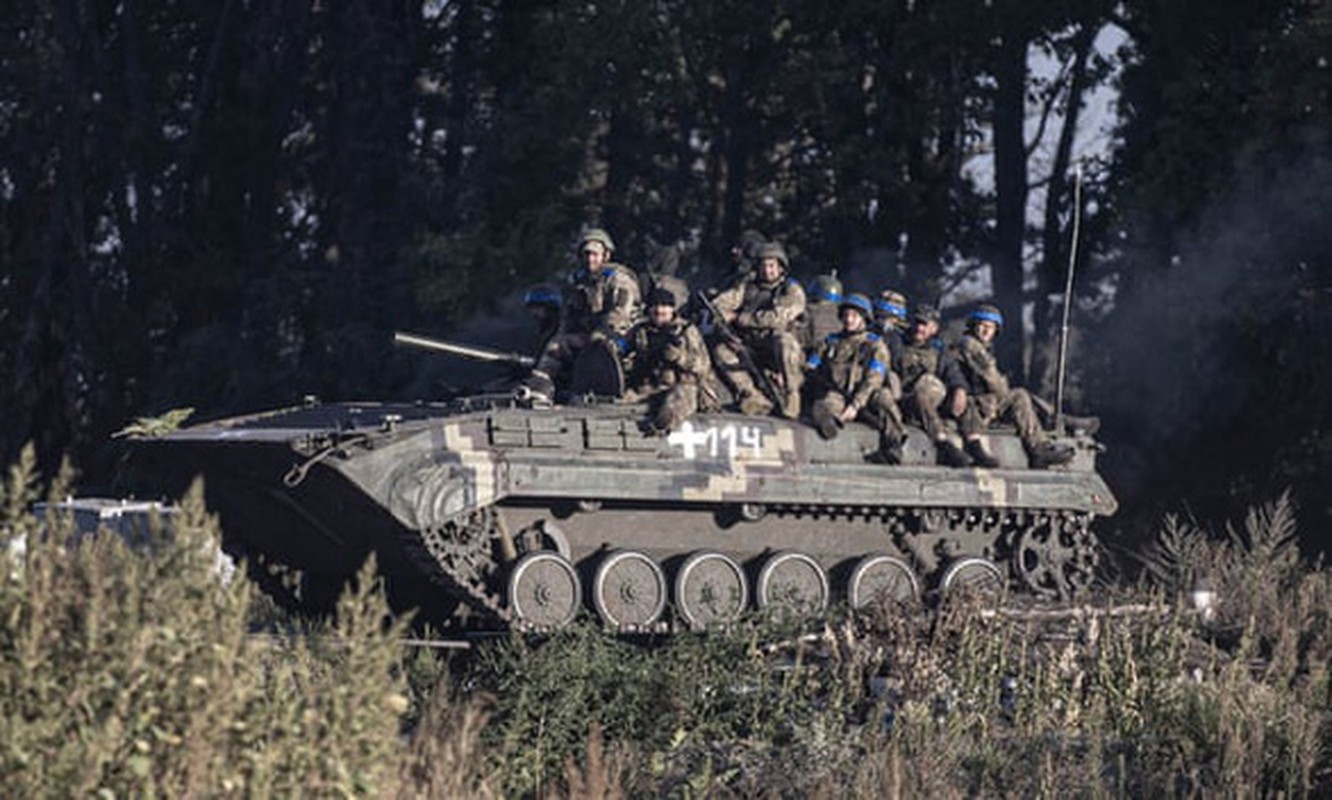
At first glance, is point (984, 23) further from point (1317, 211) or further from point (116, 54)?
point (116, 54)

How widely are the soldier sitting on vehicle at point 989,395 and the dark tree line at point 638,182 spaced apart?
20.4 feet

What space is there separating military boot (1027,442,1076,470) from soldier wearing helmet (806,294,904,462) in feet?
5.75

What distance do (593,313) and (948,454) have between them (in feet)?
11.3

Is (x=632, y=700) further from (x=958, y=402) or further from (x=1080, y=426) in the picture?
(x=1080, y=426)

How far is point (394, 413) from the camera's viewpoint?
20.1m

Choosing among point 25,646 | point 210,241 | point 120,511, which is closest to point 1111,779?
point 25,646

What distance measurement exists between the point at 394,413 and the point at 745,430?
302 cm

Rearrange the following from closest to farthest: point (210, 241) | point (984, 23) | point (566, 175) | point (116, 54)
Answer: point (984, 23) → point (566, 175) → point (210, 241) → point (116, 54)

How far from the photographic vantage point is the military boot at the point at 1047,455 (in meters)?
23.3

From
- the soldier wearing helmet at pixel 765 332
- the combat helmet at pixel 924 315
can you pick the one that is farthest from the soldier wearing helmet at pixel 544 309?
the combat helmet at pixel 924 315

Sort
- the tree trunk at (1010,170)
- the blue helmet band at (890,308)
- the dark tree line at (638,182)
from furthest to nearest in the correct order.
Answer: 1. the tree trunk at (1010,170)
2. the dark tree line at (638,182)
3. the blue helmet band at (890,308)

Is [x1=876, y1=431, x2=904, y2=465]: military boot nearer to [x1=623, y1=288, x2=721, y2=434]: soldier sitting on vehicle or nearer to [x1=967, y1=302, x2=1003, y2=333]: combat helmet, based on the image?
[x1=623, y1=288, x2=721, y2=434]: soldier sitting on vehicle

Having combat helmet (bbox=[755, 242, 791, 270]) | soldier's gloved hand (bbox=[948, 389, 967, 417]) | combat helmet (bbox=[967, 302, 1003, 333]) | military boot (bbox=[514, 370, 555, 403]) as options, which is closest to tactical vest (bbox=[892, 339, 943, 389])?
soldier's gloved hand (bbox=[948, 389, 967, 417])

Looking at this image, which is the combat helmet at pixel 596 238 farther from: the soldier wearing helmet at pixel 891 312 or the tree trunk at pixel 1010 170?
the tree trunk at pixel 1010 170
